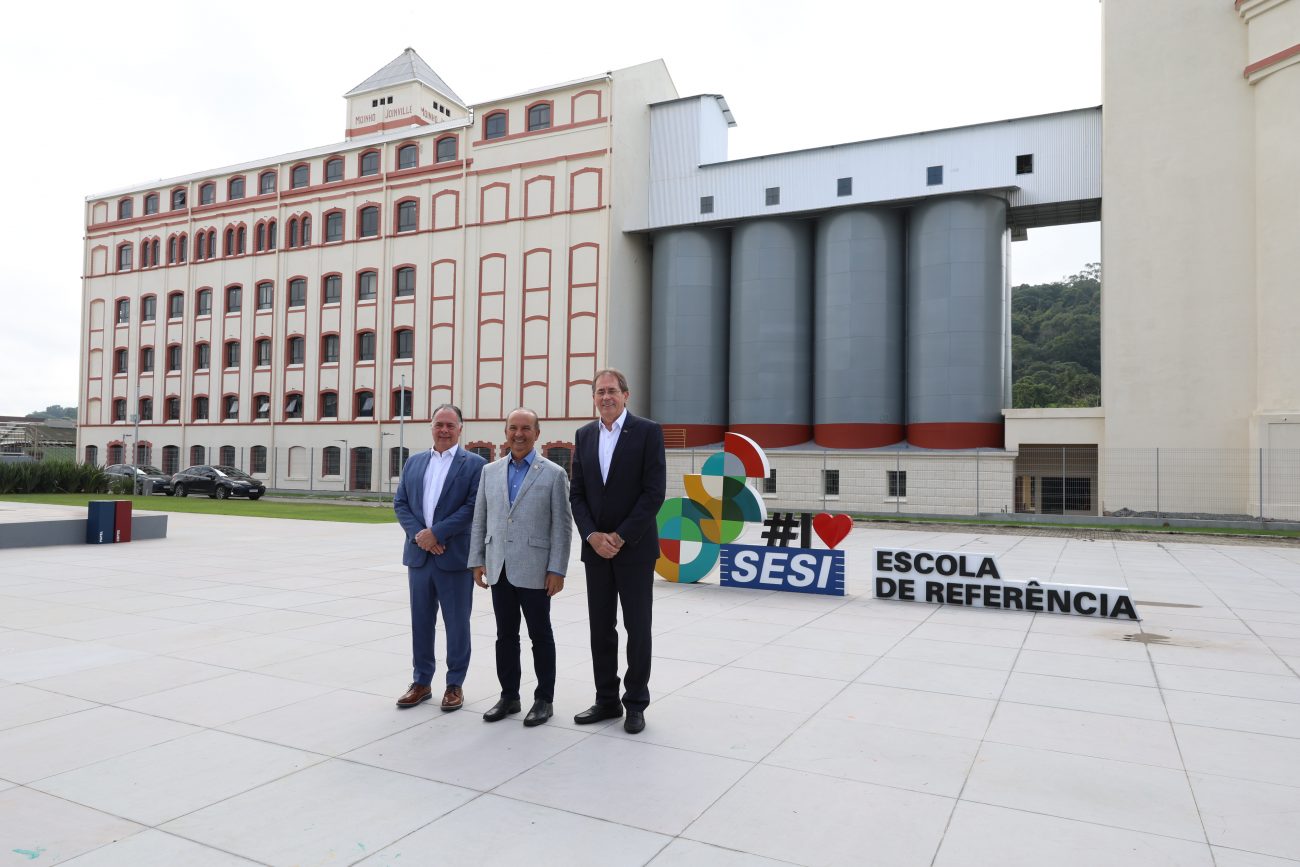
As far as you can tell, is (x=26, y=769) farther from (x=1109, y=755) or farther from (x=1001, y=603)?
(x=1001, y=603)

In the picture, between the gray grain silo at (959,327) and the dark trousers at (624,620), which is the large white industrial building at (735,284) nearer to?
the gray grain silo at (959,327)

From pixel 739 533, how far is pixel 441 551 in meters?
6.73

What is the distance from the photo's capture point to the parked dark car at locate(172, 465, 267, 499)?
117 feet

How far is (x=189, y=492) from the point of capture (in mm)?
36781

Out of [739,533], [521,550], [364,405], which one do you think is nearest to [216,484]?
[364,405]

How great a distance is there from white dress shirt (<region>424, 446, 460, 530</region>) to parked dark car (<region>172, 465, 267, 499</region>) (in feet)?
110

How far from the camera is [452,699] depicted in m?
5.49

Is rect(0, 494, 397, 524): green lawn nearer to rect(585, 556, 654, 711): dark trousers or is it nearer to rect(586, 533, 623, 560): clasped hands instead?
rect(585, 556, 654, 711): dark trousers

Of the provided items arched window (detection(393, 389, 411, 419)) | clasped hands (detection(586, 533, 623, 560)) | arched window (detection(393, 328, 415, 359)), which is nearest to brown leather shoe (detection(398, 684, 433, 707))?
clasped hands (detection(586, 533, 623, 560))

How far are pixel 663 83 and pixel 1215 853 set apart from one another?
4422 centimetres

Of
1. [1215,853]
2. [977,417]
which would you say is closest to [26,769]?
[1215,853]

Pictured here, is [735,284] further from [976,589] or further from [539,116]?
[976,589]

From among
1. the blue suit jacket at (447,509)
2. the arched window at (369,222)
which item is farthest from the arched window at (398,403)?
the blue suit jacket at (447,509)

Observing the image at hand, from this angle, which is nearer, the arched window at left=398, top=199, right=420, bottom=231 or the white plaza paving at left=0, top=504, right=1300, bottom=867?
the white plaza paving at left=0, top=504, right=1300, bottom=867
